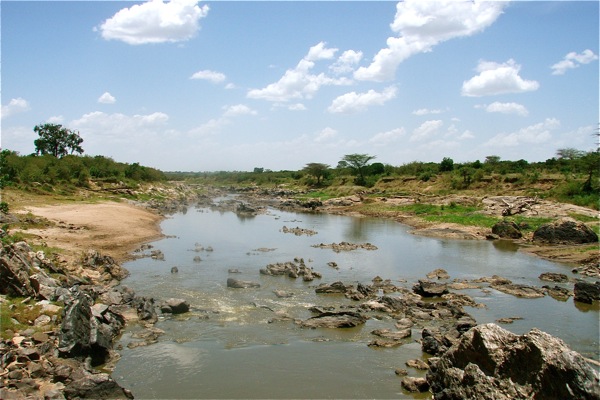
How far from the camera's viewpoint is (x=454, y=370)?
996cm

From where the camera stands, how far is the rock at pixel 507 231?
121 feet

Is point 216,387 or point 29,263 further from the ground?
Result: point 29,263

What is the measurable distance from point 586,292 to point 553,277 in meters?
4.18

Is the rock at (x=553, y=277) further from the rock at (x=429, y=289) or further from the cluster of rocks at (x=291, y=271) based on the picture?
the cluster of rocks at (x=291, y=271)

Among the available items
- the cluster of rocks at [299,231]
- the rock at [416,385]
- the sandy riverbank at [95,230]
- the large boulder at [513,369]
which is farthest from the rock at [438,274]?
the sandy riverbank at [95,230]

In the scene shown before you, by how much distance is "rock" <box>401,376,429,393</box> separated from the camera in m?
11.4

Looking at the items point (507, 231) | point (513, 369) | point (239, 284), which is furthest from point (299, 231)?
point (513, 369)

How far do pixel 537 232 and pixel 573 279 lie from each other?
487 inches

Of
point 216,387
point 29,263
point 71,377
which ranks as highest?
point 29,263

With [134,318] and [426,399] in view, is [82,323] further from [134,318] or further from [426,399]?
[426,399]

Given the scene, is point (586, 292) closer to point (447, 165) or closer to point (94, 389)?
point (94, 389)

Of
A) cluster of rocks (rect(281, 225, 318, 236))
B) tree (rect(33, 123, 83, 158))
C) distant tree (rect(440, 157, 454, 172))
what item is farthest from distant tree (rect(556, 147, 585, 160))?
tree (rect(33, 123, 83, 158))

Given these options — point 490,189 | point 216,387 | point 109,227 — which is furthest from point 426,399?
point 490,189

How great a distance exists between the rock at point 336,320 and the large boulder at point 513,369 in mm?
5732
